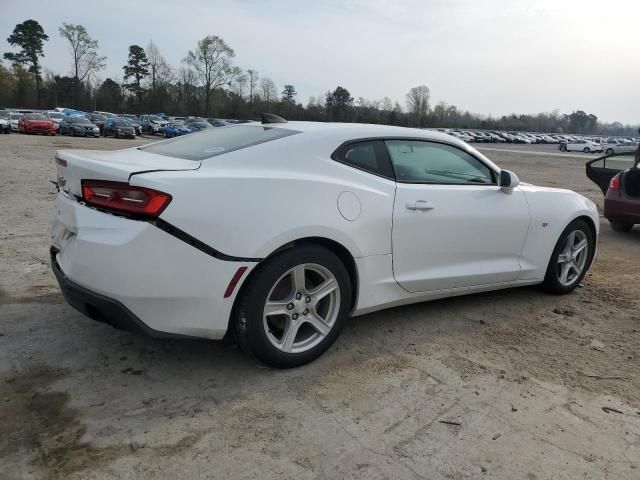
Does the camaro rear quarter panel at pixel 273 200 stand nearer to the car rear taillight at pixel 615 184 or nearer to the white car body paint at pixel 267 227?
the white car body paint at pixel 267 227

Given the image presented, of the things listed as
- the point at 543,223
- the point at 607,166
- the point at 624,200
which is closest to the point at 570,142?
the point at 607,166

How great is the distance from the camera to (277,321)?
3201mm

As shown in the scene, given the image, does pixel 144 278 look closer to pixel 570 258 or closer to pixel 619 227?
pixel 570 258

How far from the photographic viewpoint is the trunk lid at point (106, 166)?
276cm

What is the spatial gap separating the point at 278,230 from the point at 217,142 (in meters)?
0.95

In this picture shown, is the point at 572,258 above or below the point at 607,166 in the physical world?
below

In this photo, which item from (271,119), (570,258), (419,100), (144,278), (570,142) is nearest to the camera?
(144,278)

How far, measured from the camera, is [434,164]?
3873mm

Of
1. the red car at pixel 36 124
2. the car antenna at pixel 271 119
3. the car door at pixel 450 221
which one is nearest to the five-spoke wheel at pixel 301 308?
the car door at pixel 450 221

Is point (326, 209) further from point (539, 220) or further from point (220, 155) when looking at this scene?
point (539, 220)

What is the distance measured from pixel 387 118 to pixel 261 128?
9394 cm

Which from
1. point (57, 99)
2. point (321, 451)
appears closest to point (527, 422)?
point (321, 451)

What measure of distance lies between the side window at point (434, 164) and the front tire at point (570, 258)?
3.49ft

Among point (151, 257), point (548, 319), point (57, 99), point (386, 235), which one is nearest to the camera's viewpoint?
point (151, 257)
